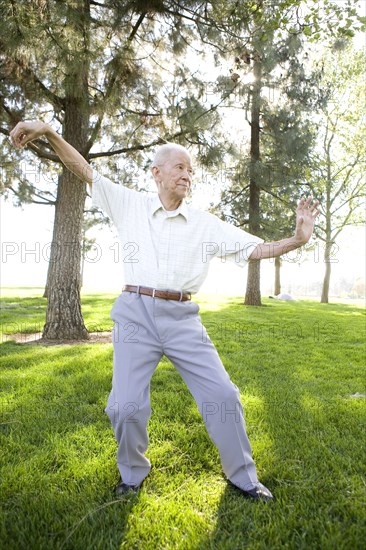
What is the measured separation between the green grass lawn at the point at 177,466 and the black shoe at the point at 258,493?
5 centimetres

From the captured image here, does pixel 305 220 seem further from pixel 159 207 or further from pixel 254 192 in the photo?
pixel 254 192

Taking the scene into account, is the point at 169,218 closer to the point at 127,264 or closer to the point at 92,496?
the point at 127,264

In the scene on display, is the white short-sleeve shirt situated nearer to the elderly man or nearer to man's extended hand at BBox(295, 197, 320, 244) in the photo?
the elderly man

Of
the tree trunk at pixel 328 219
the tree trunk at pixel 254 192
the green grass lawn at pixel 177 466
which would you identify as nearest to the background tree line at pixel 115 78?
the tree trunk at pixel 254 192

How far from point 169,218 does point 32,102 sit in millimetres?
6231

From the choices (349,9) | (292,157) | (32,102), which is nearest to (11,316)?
(32,102)

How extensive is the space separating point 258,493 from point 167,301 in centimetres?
115

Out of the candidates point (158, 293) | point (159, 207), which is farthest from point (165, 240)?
point (158, 293)

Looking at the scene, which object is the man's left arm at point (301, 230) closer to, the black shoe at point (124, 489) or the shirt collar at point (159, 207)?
the shirt collar at point (159, 207)

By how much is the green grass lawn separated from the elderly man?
0.20m

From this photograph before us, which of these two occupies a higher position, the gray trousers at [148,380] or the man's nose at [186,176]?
the man's nose at [186,176]

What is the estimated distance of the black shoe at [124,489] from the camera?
2.33 m

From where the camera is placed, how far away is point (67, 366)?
15.9 feet

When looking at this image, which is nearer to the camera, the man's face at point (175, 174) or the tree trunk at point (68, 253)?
the man's face at point (175, 174)
